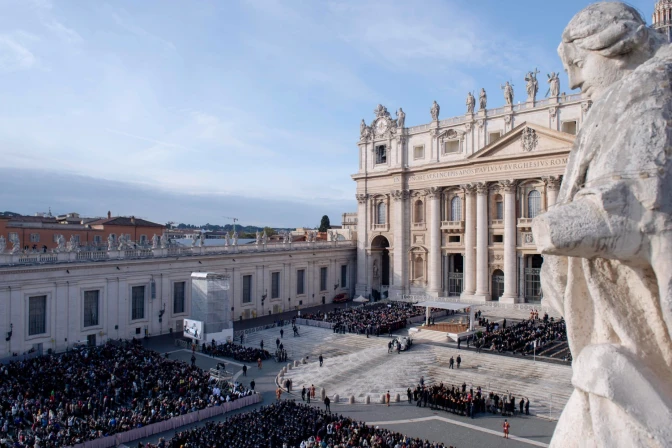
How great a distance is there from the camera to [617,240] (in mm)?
3225

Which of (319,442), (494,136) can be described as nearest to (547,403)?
(319,442)

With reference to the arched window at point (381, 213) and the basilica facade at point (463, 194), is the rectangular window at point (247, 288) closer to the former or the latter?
the basilica facade at point (463, 194)

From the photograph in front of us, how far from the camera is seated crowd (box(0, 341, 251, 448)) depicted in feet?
60.3

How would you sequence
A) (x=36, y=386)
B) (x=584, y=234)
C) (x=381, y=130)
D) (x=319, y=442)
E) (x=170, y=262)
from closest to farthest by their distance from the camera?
(x=584, y=234)
(x=319, y=442)
(x=36, y=386)
(x=170, y=262)
(x=381, y=130)

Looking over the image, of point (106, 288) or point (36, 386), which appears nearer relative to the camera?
point (36, 386)

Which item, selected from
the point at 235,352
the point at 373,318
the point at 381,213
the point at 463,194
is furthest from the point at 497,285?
the point at 235,352

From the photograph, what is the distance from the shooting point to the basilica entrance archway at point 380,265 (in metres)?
56.6

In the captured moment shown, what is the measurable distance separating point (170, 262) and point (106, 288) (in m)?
5.25

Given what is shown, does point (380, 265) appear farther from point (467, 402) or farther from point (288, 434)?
point (288, 434)

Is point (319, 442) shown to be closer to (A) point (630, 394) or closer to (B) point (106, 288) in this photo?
(A) point (630, 394)

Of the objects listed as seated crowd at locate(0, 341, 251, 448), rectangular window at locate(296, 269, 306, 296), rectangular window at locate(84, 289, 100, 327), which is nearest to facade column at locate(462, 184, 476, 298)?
rectangular window at locate(296, 269, 306, 296)

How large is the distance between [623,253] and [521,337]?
101 feet

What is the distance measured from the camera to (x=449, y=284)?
170 feet

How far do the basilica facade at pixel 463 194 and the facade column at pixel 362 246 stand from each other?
0.11m
